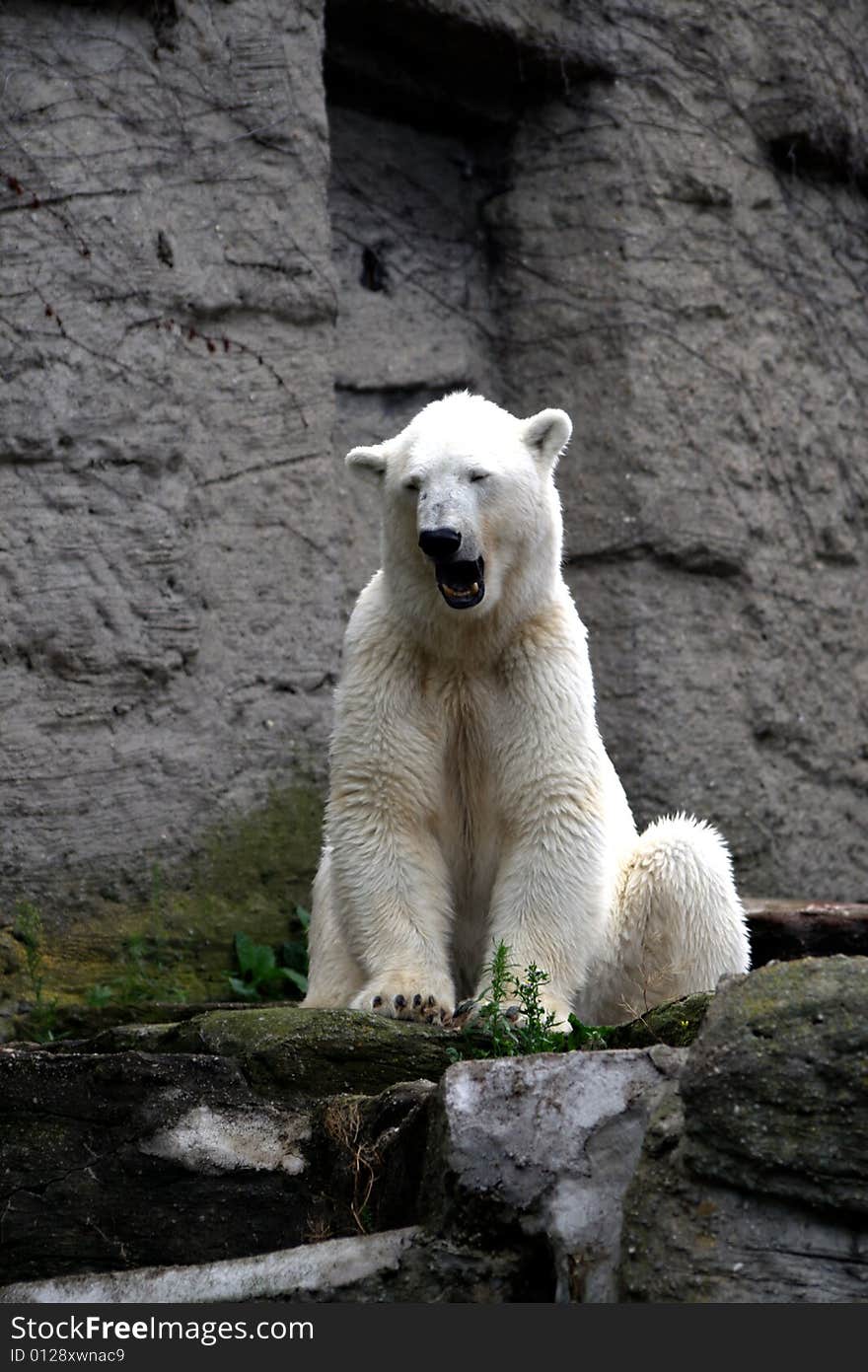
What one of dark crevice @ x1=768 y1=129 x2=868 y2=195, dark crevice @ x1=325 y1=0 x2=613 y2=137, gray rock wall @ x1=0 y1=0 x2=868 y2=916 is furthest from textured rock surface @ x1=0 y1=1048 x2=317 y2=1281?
dark crevice @ x1=768 y1=129 x2=868 y2=195

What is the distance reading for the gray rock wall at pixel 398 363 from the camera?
627 cm

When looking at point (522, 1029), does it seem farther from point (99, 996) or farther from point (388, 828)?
point (99, 996)

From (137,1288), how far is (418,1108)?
632 millimetres

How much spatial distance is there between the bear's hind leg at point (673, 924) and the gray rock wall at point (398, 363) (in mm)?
2132

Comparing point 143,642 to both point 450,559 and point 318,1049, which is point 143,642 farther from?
point 318,1049

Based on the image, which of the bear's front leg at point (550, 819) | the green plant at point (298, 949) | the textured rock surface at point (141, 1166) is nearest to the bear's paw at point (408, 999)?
the bear's front leg at point (550, 819)

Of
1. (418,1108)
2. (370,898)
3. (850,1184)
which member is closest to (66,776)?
(370,898)

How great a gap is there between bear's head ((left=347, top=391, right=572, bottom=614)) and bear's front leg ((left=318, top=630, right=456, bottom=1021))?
0.92ft

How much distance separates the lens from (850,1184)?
2.87 metres

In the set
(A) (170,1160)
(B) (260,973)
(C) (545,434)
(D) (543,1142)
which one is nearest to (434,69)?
(C) (545,434)

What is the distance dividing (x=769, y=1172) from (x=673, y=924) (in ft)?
6.24

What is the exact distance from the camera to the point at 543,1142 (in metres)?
3.24

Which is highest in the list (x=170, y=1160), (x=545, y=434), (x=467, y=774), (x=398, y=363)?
(x=398, y=363)

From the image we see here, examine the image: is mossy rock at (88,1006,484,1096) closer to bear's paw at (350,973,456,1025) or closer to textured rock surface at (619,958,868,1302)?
bear's paw at (350,973,456,1025)
